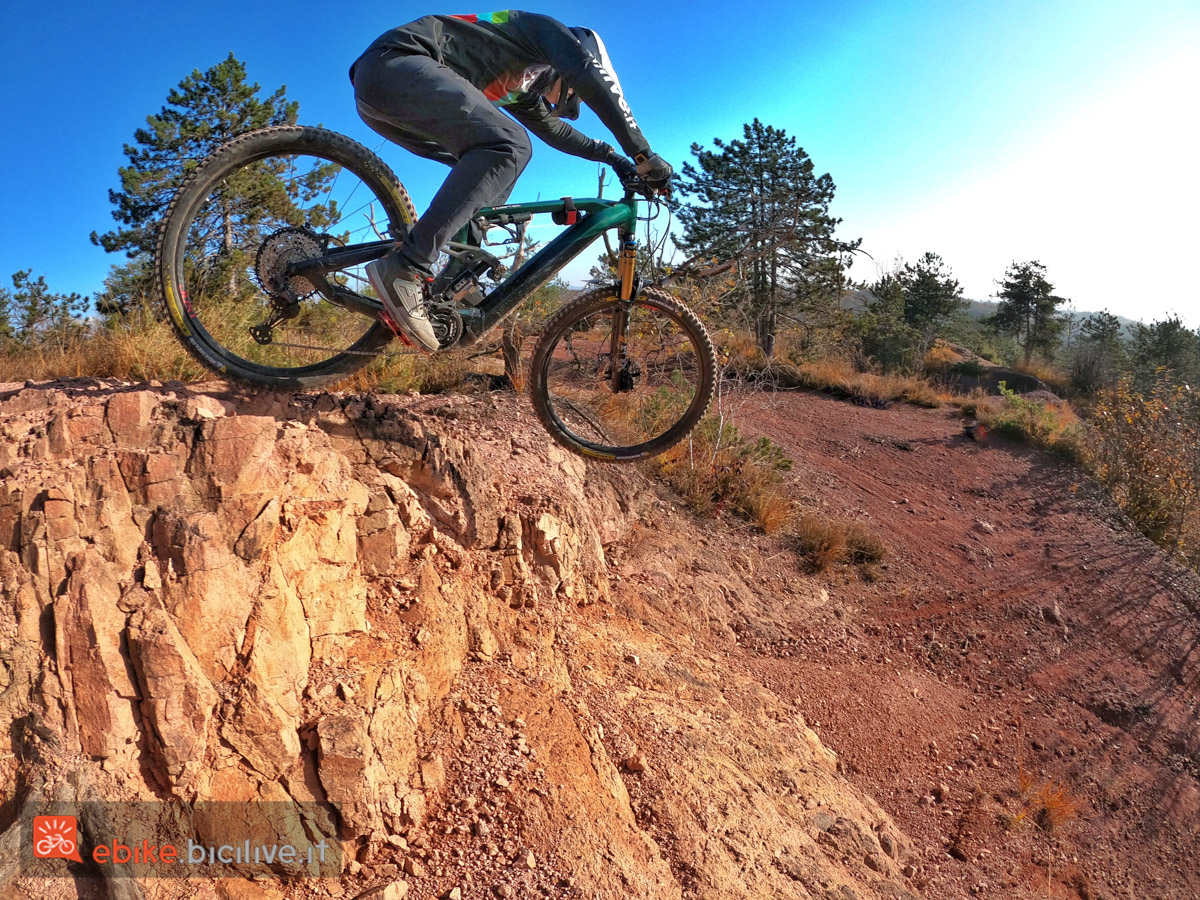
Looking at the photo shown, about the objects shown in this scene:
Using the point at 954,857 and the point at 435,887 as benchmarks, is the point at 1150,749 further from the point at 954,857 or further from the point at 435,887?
the point at 435,887

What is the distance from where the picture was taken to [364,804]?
8.31ft

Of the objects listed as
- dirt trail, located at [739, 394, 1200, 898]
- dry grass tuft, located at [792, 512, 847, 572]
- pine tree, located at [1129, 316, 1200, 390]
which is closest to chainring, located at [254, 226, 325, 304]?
dirt trail, located at [739, 394, 1200, 898]

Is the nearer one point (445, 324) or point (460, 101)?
point (460, 101)

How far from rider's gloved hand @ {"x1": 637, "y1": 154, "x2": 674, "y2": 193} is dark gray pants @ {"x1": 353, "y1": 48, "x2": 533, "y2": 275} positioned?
0.60 metres

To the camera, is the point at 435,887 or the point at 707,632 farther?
the point at 707,632

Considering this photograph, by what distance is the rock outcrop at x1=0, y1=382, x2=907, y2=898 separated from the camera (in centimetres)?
233

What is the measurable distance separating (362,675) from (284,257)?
77.8 inches

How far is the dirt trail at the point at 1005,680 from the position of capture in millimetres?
4754

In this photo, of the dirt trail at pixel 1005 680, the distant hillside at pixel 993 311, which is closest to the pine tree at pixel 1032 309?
the distant hillside at pixel 993 311

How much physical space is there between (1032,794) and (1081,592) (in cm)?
352

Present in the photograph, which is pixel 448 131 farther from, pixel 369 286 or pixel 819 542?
pixel 819 542

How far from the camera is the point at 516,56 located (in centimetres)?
319

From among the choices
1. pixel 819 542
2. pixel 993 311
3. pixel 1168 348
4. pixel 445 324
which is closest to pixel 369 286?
pixel 445 324

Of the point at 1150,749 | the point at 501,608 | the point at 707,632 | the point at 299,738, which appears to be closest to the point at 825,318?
the point at 1150,749
